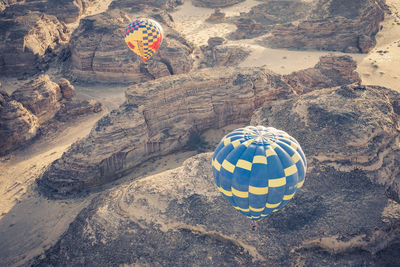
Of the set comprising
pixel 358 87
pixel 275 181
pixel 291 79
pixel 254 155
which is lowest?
pixel 291 79

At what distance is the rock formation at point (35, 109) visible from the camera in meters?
17.0

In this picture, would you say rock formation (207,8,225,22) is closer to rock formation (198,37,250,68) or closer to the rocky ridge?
rock formation (198,37,250,68)

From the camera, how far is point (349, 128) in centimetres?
1241

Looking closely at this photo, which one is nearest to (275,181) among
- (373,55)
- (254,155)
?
(254,155)

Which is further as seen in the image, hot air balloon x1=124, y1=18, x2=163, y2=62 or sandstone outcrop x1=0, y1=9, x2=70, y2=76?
sandstone outcrop x1=0, y1=9, x2=70, y2=76

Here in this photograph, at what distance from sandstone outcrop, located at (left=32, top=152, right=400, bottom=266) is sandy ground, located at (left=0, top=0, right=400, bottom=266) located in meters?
1.28

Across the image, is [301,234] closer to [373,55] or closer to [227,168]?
[227,168]

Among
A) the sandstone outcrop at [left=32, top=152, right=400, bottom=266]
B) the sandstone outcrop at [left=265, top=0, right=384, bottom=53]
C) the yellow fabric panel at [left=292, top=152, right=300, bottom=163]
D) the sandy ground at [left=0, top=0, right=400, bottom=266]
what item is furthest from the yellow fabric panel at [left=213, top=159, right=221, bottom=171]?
the sandstone outcrop at [left=265, top=0, right=384, bottom=53]

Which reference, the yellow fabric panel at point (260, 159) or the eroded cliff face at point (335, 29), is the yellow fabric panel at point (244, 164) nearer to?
the yellow fabric panel at point (260, 159)

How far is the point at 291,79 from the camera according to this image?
20.3 metres

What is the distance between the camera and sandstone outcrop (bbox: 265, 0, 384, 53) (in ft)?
83.9

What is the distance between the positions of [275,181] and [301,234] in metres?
2.75

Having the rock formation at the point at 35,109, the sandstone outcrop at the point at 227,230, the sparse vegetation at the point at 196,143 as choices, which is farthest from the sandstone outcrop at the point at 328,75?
the rock formation at the point at 35,109

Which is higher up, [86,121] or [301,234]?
Result: [301,234]
